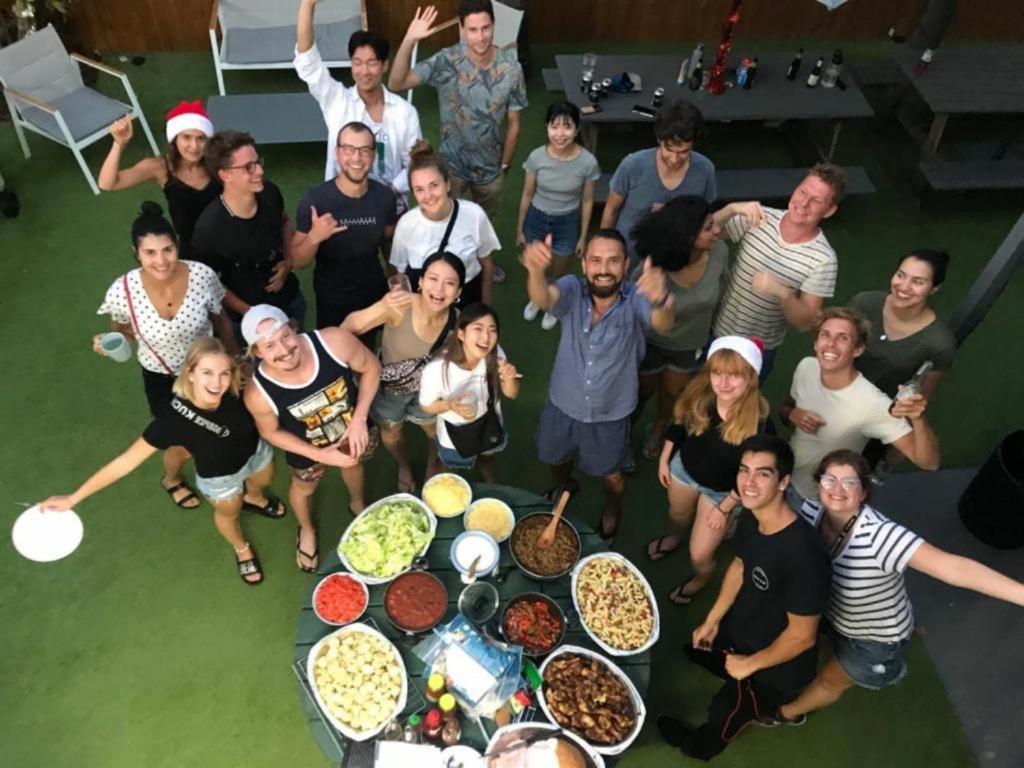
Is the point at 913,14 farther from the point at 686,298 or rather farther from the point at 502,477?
the point at 502,477

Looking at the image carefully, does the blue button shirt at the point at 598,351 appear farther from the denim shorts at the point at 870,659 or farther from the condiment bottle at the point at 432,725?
the condiment bottle at the point at 432,725

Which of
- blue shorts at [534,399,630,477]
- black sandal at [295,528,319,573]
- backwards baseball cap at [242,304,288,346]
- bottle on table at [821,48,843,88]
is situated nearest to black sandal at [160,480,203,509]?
black sandal at [295,528,319,573]

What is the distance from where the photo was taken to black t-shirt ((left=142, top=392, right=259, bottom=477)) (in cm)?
312

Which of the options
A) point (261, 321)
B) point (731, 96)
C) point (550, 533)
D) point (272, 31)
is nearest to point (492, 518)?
point (550, 533)

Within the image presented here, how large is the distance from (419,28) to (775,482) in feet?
10.6

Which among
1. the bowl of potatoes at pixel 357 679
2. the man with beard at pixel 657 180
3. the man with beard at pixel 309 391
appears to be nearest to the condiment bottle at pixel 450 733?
the bowl of potatoes at pixel 357 679

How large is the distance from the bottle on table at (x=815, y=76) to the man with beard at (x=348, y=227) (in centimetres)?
379

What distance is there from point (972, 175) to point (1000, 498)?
315 centimetres

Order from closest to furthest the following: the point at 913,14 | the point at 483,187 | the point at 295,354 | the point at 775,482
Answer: the point at 775,482 < the point at 295,354 < the point at 483,187 < the point at 913,14

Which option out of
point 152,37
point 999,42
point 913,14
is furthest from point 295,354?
point 999,42

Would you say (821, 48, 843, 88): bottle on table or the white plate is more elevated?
(821, 48, 843, 88): bottle on table

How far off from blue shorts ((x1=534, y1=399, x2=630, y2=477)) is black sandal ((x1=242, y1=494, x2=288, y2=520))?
5.00ft

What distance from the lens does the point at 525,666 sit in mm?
2943

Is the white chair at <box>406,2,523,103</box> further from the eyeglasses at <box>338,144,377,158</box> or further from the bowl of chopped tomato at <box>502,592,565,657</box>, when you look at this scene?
the bowl of chopped tomato at <box>502,592,565,657</box>
